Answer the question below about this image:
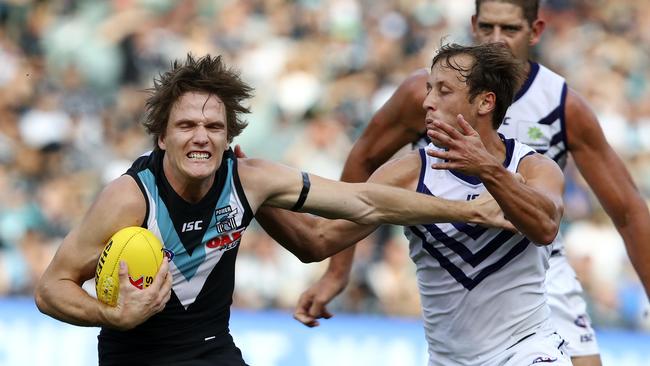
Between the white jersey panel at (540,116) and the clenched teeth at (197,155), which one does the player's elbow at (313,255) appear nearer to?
the clenched teeth at (197,155)

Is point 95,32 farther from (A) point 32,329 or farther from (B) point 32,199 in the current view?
(A) point 32,329

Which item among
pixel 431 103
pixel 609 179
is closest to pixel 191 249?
pixel 431 103

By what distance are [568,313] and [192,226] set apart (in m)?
2.64

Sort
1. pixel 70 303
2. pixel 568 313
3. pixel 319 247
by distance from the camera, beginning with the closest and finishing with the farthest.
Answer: pixel 70 303, pixel 319 247, pixel 568 313

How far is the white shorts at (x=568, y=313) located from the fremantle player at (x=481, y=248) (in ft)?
3.53

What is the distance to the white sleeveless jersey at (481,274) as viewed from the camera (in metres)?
5.79

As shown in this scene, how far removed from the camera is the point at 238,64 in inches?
508

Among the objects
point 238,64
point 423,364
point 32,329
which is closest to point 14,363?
point 32,329

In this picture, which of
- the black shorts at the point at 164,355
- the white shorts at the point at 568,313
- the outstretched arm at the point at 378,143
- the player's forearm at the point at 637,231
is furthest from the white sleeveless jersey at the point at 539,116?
the black shorts at the point at 164,355

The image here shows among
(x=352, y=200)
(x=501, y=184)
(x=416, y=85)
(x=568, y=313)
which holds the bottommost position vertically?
(x=568, y=313)

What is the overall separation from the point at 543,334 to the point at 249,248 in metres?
5.93

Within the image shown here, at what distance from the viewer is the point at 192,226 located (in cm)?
548

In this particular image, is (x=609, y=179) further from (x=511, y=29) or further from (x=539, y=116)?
(x=511, y=29)

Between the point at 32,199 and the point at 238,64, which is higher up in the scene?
the point at 238,64
